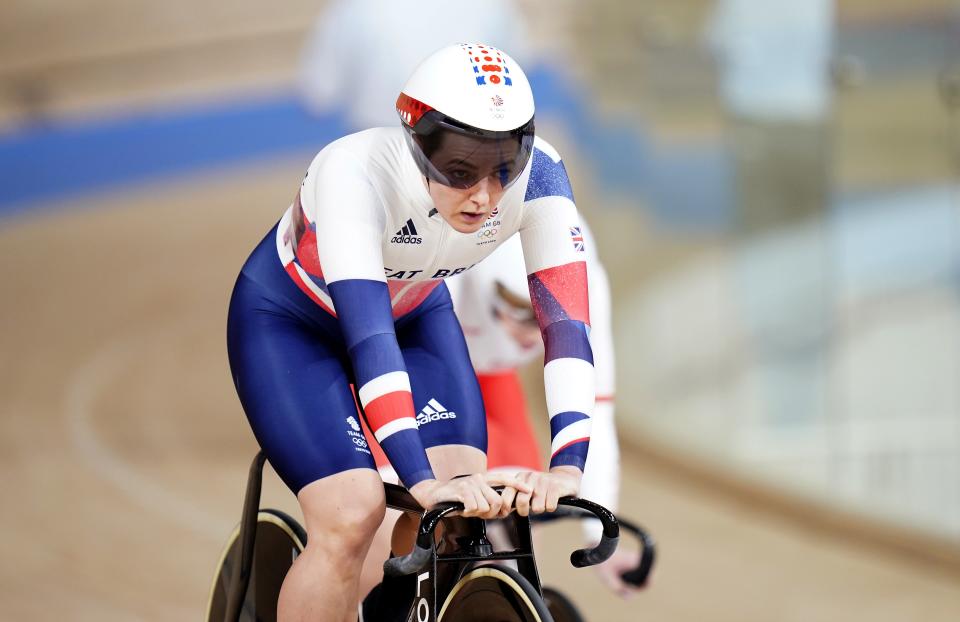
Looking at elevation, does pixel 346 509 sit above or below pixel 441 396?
below

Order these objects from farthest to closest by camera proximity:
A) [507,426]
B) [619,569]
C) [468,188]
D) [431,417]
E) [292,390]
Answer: [507,426], [619,569], [431,417], [292,390], [468,188]

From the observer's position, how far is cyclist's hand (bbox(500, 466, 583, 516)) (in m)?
2.26

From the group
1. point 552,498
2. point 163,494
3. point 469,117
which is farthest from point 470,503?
point 163,494

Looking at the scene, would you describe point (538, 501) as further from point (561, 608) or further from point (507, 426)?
point (507, 426)

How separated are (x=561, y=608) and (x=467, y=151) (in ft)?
3.48

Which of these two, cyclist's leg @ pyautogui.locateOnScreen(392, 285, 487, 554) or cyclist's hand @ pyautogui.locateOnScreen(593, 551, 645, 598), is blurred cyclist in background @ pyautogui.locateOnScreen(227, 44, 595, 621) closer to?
cyclist's leg @ pyautogui.locateOnScreen(392, 285, 487, 554)

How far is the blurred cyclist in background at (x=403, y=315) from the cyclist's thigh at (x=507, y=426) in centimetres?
77

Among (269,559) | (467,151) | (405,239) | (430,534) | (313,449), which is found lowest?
(269,559)

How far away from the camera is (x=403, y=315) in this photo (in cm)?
284

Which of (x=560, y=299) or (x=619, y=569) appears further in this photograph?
(x=619, y=569)

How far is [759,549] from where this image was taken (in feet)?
17.2

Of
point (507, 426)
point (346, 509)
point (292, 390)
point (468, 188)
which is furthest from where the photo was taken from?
point (507, 426)

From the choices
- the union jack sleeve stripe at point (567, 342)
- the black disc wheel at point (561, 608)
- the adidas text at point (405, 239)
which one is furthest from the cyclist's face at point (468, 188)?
the black disc wheel at point (561, 608)

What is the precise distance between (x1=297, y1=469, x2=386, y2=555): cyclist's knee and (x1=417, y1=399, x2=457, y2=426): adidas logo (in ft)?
0.74
